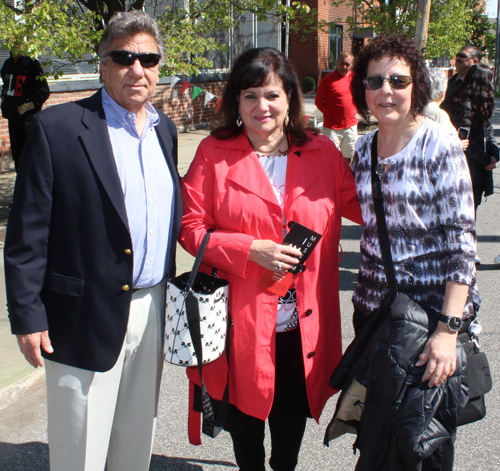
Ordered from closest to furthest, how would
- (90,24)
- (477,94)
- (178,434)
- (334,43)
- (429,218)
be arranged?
1. (429,218)
2. (178,434)
3. (90,24)
4. (477,94)
5. (334,43)

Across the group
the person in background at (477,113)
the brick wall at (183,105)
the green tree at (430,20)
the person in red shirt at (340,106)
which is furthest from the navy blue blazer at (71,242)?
the green tree at (430,20)

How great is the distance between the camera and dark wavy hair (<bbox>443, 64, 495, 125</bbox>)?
16.4 feet

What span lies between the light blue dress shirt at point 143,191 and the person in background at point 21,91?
5685 mm

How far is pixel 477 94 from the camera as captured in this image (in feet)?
16.5

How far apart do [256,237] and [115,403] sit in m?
0.88

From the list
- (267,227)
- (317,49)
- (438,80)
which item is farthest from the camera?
(317,49)

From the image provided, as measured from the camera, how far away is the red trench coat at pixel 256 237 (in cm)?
223

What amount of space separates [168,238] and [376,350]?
36.0 inches

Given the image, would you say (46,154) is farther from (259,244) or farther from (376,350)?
(376,350)

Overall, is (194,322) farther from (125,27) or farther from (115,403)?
(125,27)

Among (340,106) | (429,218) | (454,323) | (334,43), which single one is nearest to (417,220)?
(429,218)

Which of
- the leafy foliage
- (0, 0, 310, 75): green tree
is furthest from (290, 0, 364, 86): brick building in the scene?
the leafy foliage

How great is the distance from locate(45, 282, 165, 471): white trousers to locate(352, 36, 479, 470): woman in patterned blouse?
920mm

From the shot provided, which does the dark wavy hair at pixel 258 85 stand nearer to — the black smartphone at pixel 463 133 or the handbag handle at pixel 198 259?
the handbag handle at pixel 198 259
